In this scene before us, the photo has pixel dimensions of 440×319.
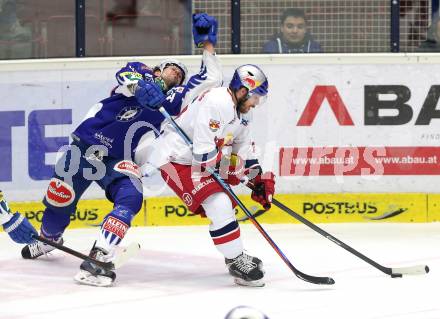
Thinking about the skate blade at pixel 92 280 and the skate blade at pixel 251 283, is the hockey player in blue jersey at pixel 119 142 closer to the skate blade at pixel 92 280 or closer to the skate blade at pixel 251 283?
the skate blade at pixel 92 280

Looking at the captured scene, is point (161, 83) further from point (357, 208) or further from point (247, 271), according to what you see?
point (357, 208)

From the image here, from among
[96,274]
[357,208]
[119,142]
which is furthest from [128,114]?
[357,208]

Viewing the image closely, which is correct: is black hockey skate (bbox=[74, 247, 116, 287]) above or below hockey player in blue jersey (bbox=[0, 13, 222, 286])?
below

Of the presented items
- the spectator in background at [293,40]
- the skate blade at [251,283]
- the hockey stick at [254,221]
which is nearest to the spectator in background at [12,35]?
the spectator in background at [293,40]

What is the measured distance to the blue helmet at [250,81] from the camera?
19.4 feet

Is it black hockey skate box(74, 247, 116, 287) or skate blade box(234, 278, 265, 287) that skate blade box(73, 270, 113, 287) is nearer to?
black hockey skate box(74, 247, 116, 287)

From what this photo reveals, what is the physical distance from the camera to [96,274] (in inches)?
235

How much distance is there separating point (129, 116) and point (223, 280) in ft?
Result: 3.26

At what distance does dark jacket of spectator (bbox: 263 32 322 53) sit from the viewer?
26.7 feet

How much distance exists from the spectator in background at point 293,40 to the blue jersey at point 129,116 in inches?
71.7

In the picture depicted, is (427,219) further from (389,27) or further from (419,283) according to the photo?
(419,283)

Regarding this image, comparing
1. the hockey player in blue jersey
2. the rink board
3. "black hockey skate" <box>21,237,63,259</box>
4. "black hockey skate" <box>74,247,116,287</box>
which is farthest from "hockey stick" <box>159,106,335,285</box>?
the rink board

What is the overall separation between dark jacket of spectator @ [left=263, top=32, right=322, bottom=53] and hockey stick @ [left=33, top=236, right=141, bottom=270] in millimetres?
2227

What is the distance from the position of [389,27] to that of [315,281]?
2760 mm
